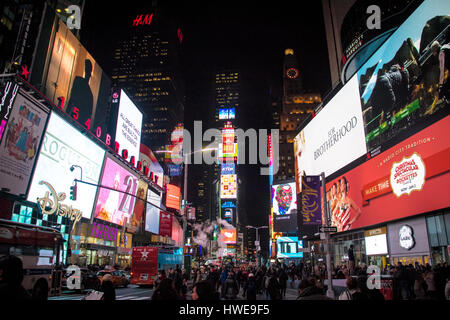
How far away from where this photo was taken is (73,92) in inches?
1667

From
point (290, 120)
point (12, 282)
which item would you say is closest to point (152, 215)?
point (290, 120)

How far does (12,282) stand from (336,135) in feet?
120

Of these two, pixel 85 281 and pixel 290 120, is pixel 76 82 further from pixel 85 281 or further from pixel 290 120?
pixel 290 120

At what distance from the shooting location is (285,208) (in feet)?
258

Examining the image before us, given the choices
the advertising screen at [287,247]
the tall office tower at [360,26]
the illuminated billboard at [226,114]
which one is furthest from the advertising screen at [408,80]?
the illuminated billboard at [226,114]

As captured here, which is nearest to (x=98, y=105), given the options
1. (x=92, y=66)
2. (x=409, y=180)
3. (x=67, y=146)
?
(x=92, y=66)

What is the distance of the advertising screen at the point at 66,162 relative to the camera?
32.8m

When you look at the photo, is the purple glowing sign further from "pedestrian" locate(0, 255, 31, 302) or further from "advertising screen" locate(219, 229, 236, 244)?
"advertising screen" locate(219, 229, 236, 244)

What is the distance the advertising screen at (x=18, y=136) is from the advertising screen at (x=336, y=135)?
3199 centimetres

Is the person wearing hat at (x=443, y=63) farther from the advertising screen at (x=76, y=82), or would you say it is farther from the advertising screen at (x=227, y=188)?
the advertising screen at (x=227, y=188)

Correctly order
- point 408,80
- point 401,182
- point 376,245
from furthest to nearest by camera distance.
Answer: point 376,245 → point 401,182 → point 408,80

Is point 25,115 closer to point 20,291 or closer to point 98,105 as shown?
point 98,105

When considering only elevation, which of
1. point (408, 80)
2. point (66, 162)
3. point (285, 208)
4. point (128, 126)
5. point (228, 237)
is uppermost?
point (128, 126)
